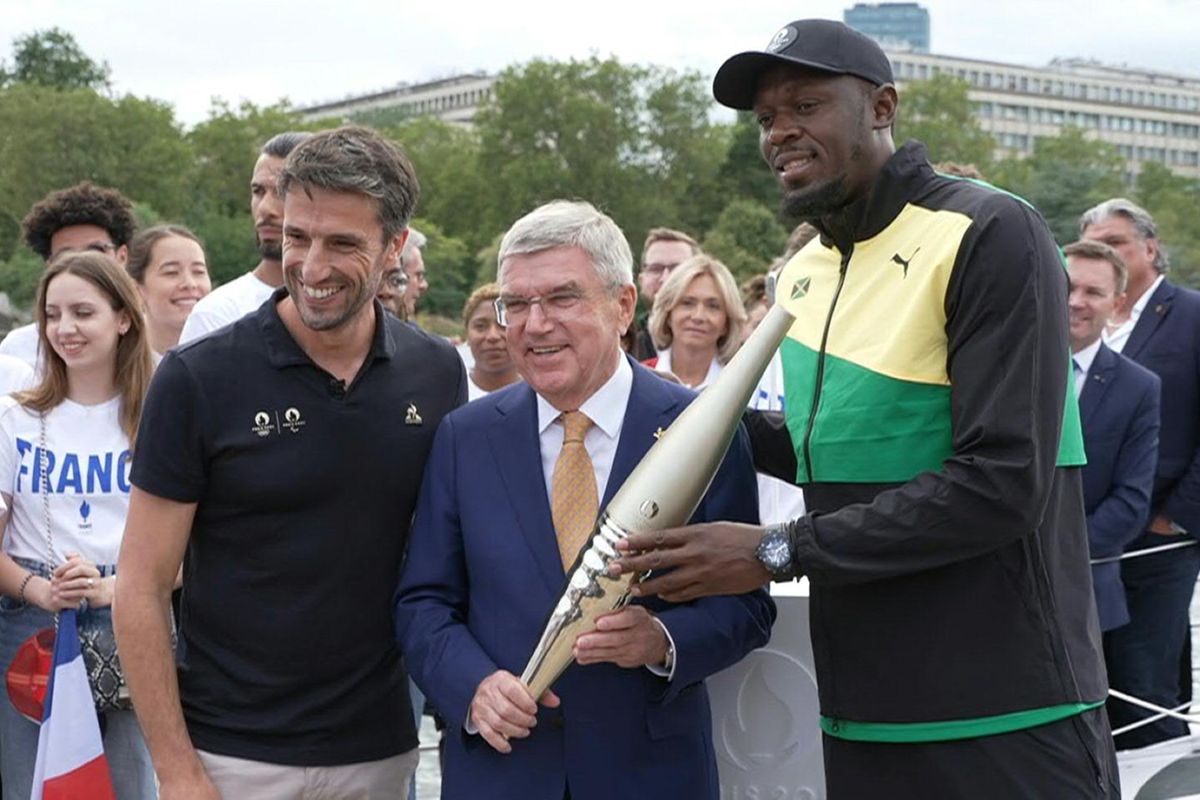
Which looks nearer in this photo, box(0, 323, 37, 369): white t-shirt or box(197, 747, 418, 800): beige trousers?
box(197, 747, 418, 800): beige trousers

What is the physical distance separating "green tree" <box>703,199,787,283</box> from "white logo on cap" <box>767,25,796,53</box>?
57.3m

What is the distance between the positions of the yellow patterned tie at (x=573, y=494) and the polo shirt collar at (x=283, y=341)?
0.54 metres

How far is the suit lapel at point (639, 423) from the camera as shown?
3395 mm

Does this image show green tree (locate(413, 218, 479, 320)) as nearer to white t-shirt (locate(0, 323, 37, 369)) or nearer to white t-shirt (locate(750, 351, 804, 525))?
white t-shirt (locate(0, 323, 37, 369))

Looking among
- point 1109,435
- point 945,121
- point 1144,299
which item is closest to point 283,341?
point 1109,435

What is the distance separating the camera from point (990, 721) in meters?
3.03

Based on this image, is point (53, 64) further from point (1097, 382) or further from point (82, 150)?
point (1097, 382)

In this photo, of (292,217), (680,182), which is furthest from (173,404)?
(680,182)

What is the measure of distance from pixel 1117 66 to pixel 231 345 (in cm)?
16774

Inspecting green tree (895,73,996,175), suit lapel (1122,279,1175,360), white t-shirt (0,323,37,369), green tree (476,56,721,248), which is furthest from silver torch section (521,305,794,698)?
green tree (895,73,996,175)

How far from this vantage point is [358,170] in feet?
11.5

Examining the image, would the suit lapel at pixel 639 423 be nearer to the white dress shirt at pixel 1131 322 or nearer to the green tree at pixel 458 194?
the white dress shirt at pixel 1131 322

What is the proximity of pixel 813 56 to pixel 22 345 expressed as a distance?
168 inches

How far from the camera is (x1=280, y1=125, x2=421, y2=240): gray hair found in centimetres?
348
